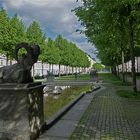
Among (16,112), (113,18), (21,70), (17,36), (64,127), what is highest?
(17,36)

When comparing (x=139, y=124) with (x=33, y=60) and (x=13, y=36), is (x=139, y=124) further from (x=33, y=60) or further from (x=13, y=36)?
(x=13, y=36)

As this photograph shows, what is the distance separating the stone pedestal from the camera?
731 cm

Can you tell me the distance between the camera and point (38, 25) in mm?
55562

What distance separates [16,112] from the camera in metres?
7.36

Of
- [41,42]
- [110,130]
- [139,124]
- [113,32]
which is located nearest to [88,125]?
[110,130]

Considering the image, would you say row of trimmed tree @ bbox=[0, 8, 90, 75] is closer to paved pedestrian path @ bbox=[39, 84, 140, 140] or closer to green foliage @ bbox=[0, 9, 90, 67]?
green foliage @ bbox=[0, 9, 90, 67]

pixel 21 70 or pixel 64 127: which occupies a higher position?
pixel 21 70

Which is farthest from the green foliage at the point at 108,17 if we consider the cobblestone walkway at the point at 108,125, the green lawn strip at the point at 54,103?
the cobblestone walkway at the point at 108,125

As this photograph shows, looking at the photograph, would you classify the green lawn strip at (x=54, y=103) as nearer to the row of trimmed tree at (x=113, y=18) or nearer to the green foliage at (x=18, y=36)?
the row of trimmed tree at (x=113, y=18)

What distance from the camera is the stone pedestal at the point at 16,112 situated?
7.31m

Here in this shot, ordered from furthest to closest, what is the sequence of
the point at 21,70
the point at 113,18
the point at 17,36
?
1. the point at 17,36
2. the point at 113,18
3. the point at 21,70

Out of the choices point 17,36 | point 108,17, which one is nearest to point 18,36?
point 17,36

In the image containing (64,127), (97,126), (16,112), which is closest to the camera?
(16,112)

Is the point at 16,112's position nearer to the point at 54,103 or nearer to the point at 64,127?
the point at 64,127
